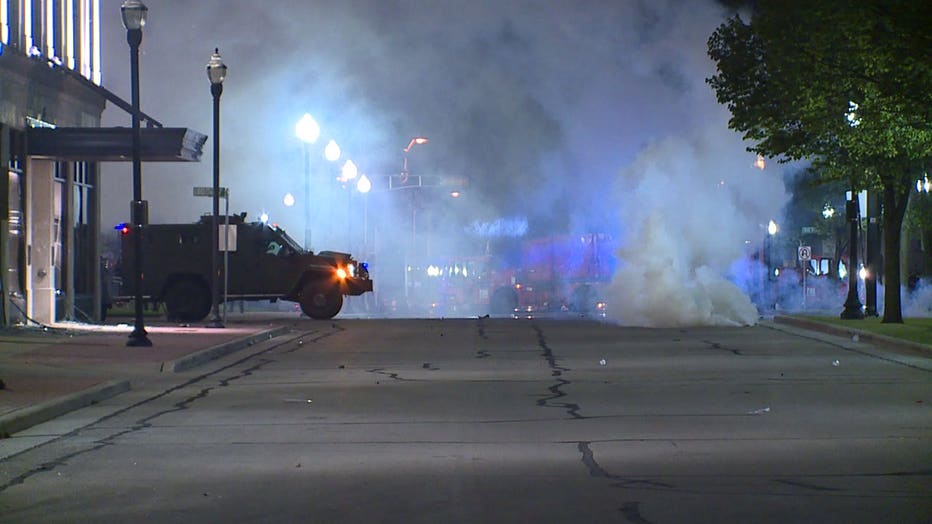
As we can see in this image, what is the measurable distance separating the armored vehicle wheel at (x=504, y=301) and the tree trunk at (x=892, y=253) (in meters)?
21.2

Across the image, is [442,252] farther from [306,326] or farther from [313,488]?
[313,488]

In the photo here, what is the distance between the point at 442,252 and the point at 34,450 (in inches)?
2842

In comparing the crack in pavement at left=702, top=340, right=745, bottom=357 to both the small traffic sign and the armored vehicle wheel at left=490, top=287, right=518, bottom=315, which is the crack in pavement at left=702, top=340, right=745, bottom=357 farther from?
the armored vehicle wheel at left=490, top=287, right=518, bottom=315

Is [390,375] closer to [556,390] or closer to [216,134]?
[556,390]

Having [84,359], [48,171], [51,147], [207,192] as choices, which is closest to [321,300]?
[207,192]

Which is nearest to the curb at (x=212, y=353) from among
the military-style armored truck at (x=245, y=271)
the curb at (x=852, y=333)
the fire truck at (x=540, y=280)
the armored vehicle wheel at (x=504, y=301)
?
the military-style armored truck at (x=245, y=271)

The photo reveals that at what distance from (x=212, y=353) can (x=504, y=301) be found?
31635mm

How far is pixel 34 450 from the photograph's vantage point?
43.3 ft

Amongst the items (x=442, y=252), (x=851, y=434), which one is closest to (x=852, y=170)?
(x=851, y=434)

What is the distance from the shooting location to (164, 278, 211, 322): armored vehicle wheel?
40.5 m

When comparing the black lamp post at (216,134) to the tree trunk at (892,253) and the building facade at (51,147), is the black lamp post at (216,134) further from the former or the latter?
the tree trunk at (892,253)

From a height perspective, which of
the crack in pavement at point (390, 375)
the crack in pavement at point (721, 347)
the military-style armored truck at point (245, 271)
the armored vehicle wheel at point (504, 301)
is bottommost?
the crack in pavement at point (390, 375)

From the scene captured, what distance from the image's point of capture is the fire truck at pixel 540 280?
52.0m

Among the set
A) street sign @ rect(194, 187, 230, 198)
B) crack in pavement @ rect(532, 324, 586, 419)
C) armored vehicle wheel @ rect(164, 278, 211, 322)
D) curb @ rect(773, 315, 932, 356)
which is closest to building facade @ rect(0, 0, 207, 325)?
street sign @ rect(194, 187, 230, 198)
